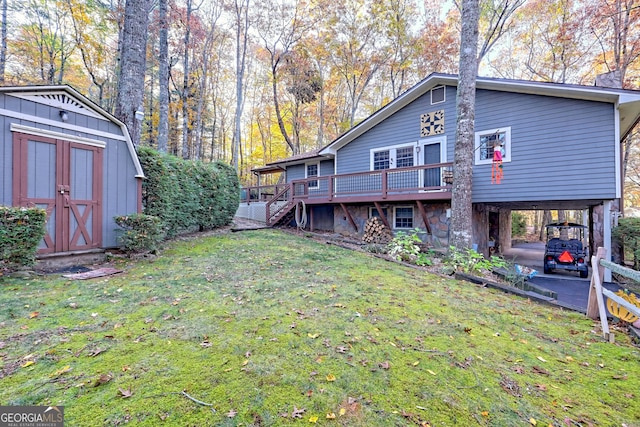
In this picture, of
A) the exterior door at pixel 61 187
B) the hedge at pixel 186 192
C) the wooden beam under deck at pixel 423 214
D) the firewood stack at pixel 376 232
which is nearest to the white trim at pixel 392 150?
the wooden beam under deck at pixel 423 214

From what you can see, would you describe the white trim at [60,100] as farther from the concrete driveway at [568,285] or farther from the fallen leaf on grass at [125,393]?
the concrete driveway at [568,285]

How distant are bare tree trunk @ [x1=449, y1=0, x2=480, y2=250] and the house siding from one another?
776 cm

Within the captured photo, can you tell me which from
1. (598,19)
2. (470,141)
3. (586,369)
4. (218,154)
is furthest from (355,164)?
(218,154)

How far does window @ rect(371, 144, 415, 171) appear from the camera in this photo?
35.9ft

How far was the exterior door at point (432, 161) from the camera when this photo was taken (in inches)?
396

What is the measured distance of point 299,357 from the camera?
2.52m

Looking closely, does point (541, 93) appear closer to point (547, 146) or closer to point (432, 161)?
point (547, 146)

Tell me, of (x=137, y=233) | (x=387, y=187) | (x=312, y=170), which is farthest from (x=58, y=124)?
(x=312, y=170)

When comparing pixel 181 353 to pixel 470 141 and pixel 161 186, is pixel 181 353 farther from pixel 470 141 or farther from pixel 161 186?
pixel 470 141

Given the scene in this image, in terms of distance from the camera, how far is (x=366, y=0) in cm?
1780

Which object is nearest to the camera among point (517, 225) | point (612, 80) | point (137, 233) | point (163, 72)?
point (137, 233)

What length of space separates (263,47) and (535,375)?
22.1 m

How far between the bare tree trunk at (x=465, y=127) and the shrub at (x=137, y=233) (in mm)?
7042

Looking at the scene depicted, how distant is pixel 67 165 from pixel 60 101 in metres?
1.21
